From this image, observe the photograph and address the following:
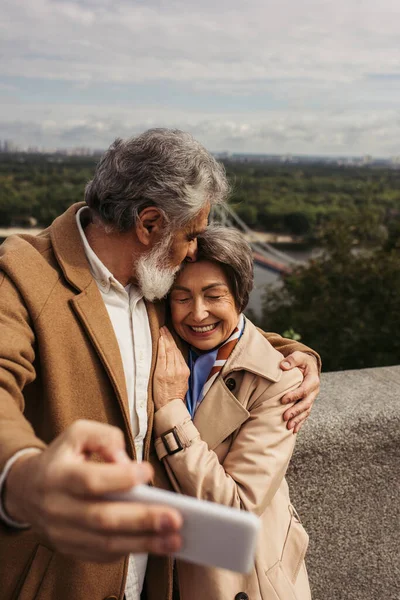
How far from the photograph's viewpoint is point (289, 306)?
8.54 m

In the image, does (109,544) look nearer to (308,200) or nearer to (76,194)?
(76,194)

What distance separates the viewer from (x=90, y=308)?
2.05 m

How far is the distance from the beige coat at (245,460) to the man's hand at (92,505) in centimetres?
101

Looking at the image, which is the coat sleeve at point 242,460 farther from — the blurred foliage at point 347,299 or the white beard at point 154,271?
the blurred foliage at point 347,299

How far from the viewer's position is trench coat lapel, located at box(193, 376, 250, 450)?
7.24 feet

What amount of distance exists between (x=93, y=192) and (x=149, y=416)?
2.81 ft

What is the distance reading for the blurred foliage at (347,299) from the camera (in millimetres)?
6586

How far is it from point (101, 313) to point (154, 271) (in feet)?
0.88

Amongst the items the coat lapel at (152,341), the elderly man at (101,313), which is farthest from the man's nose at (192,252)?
the coat lapel at (152,341)

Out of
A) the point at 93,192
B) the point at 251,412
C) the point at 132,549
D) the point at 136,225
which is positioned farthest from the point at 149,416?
the point at 132,549

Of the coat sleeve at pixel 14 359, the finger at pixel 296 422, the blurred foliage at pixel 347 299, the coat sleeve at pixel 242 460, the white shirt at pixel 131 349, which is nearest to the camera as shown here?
the coat sleeve at pixel 14 359

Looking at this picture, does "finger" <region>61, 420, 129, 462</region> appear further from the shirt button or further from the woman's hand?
the shirt button

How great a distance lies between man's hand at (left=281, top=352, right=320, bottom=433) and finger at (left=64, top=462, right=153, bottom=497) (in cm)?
130

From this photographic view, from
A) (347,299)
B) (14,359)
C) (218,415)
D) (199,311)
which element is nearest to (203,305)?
(199,311)
